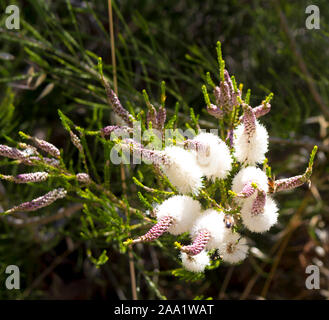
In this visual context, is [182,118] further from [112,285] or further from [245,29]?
[112,285]

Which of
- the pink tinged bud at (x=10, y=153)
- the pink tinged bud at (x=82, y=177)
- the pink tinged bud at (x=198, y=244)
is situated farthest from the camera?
the pink tinged bud at (x=82, y=177)

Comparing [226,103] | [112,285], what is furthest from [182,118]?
[112,285]

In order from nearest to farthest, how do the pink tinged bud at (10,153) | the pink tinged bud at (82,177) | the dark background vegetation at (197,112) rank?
the pink tinged bud at (10,153), the pink tinged bud at (82,177), the dark background vegetation at (197,112)

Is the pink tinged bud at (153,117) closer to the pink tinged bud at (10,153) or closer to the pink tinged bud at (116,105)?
the pink tinged bud at (116,105)

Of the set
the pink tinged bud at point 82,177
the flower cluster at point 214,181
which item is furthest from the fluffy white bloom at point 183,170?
the pink tinged bud at point 82,177

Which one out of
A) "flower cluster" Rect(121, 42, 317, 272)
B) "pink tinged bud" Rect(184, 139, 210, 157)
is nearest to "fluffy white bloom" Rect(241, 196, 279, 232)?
"flower cluster" Rect(121, 42, 317, 272)

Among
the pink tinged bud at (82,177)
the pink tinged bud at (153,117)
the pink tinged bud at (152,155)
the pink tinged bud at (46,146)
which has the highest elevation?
the pink tinged bud at (153,117)
